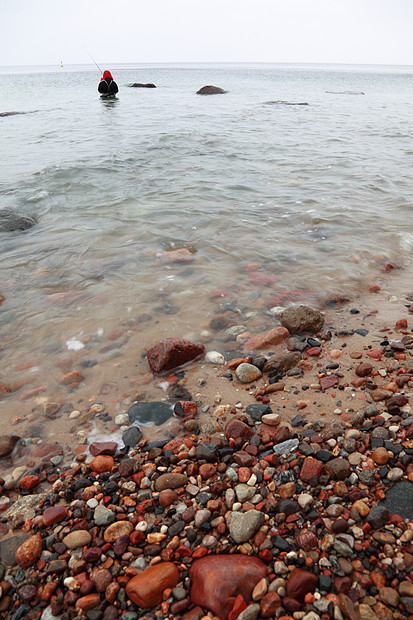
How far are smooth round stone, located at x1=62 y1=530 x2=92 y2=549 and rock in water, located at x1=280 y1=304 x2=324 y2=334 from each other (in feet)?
10.3

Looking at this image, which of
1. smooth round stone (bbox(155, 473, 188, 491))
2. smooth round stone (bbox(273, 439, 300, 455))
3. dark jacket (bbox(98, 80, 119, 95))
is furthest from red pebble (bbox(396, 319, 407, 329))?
dark jacket (bbox(98, 80, 119, 95))

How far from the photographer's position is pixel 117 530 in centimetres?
245

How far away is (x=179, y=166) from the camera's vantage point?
1322cm

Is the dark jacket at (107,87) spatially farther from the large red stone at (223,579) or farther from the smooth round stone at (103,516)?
the large red stone at (223,579)

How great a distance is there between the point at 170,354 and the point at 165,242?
13.0 feet

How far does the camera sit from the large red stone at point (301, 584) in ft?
6.41

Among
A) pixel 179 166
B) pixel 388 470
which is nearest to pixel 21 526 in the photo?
pixel 388 470

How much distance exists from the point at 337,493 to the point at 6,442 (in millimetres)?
2787

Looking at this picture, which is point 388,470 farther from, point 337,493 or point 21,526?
point 21,526

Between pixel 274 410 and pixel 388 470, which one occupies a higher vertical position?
pixel 388 470

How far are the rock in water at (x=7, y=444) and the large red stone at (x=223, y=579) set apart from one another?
6.60 ft

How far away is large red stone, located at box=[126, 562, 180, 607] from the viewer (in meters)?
2.06

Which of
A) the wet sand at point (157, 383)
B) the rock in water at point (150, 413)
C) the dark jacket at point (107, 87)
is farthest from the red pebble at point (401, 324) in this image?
the dark jacket at point (107, 87)

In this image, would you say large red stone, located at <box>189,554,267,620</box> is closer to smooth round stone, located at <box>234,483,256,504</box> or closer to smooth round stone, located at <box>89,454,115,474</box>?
smooth round stone, located at <box>234,483,256,504</box>
